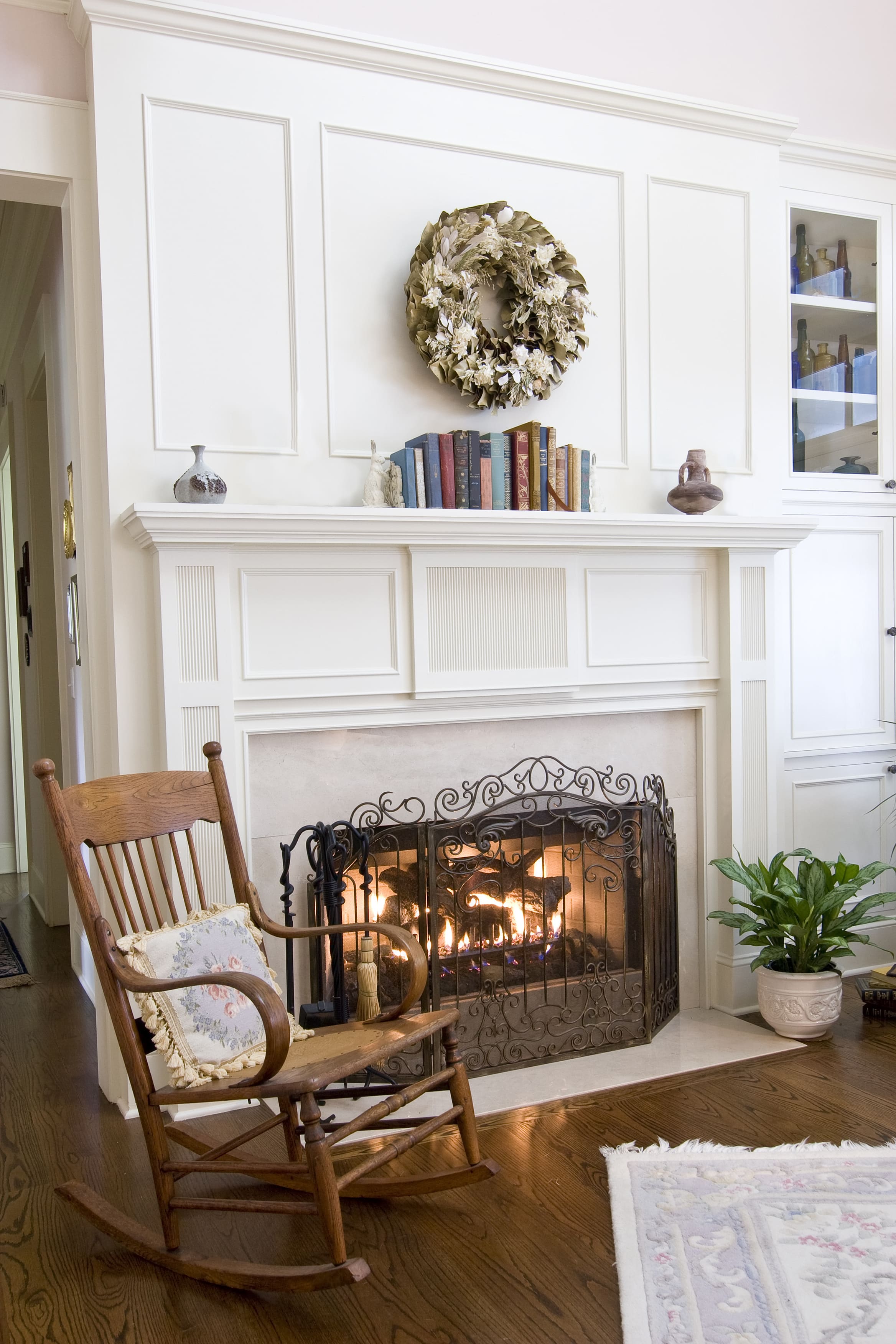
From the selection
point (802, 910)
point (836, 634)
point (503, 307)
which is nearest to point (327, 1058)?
point (802, 910)

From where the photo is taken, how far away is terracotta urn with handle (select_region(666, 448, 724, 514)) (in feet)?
10.9

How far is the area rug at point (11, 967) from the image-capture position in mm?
4000

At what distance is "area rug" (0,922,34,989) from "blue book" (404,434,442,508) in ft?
7.85

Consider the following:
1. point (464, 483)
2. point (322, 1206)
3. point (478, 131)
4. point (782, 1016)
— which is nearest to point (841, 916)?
point (782, 1016)

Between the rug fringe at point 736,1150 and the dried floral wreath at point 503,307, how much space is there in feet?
6.60

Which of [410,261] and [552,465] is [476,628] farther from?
[410,261]

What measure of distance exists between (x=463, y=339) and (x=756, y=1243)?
7.61 feet

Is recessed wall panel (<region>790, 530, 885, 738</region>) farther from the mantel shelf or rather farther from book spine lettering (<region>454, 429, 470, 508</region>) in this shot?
book spine lettering (<region>454, 429, 470, 508</region>)

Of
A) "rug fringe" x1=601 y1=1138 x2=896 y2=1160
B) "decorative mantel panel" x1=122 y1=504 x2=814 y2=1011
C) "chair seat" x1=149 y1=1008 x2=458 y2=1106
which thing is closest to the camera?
"chair seat" x1=149 y1=1008 x2=458 y2=1106

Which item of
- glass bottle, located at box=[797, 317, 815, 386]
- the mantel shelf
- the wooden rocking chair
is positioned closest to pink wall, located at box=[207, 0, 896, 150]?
glass bottle, located at box=[797, 317, 815, 386]

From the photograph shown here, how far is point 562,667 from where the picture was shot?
3266 mm

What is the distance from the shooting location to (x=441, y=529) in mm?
2963

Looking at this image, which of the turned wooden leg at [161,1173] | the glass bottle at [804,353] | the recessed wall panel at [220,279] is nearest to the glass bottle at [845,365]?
the glass bottle at [804,353]

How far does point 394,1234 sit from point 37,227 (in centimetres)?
346
